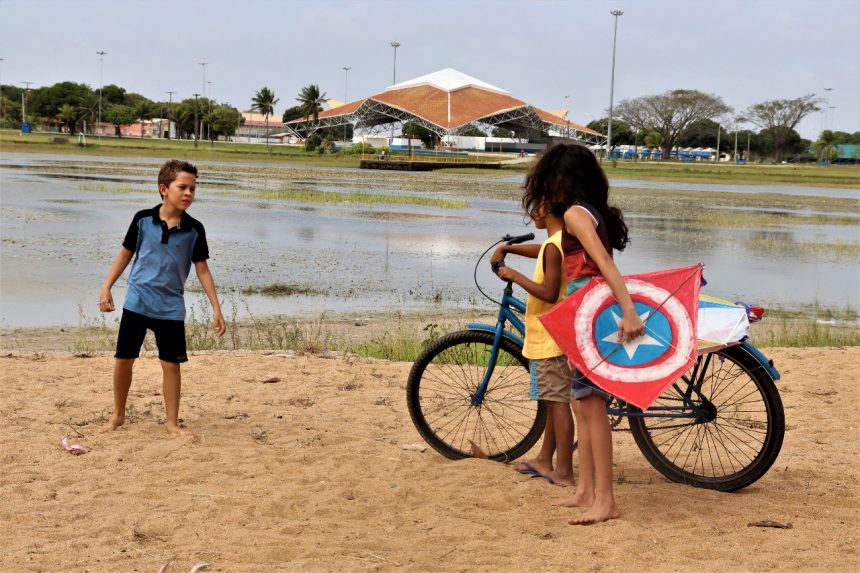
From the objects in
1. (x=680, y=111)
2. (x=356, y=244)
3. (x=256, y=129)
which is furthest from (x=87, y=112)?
(x=356, y=244)

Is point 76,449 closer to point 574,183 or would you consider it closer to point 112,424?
point 112,424

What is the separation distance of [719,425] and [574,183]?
1.70 meters

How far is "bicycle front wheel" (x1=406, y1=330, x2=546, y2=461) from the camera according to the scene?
536cm

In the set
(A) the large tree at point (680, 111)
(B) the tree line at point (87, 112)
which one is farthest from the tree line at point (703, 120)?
(B) the tree line at point (87, 112)

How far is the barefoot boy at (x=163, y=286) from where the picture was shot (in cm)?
582

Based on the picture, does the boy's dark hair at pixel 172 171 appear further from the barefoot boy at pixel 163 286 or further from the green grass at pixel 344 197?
the green grass at pixel 344 197

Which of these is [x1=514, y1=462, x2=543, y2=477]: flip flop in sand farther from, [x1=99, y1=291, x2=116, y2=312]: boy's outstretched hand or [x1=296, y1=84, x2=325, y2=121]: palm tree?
[x1=296, y1=84, x2=325, y2=121]: palm tree

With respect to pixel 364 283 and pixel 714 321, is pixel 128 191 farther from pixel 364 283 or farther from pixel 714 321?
pixel 714 321

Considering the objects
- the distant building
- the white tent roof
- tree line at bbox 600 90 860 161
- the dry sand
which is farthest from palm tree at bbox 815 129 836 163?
the dry sand

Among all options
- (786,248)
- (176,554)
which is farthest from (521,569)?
(786,248)

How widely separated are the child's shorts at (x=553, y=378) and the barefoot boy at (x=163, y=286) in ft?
6.35

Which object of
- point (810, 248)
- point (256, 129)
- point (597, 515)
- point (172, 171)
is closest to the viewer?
point (597, 515)

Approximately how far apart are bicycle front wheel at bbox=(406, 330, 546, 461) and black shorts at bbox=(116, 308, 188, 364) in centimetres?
143

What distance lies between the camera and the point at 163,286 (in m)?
5.82
